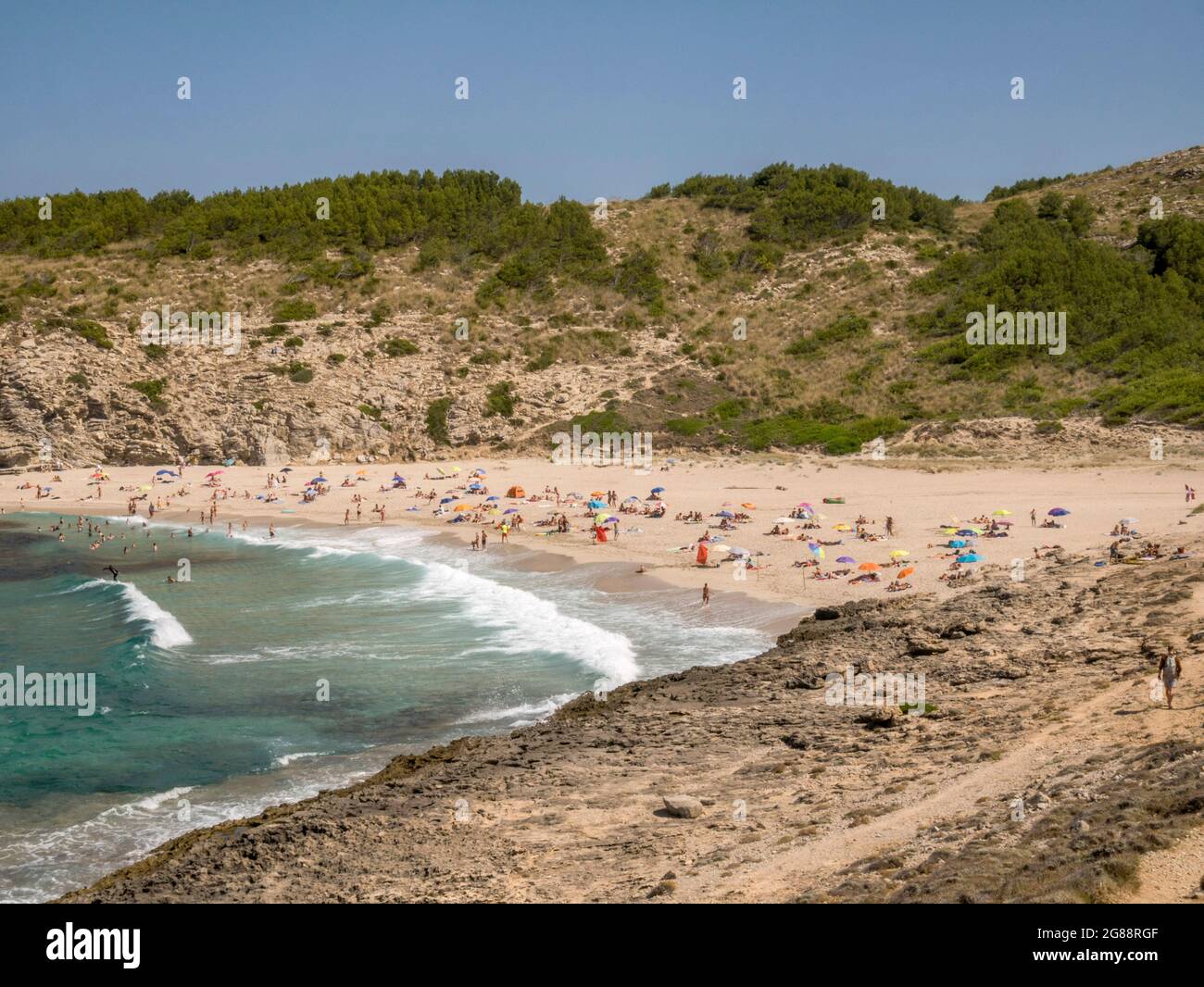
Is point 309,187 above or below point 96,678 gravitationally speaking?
above

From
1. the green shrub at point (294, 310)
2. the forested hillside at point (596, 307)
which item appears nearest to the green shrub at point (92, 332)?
the forested hillside at point (596, 307)

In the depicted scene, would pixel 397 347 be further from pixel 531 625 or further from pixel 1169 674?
pixel 1169 674

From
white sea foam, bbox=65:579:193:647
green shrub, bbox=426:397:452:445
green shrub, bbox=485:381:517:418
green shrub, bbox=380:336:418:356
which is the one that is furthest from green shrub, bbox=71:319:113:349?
white sea foam, bbox=65:579:193:647

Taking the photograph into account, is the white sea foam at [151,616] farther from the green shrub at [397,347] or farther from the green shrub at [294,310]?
the green shrub at [294,310]

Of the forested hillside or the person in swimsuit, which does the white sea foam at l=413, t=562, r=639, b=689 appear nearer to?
the person in swimsuit

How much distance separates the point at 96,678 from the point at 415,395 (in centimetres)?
4010

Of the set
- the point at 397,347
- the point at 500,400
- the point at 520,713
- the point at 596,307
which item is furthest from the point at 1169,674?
the point at 596,307

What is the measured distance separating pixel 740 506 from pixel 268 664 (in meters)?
21.5

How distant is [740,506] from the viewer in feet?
135

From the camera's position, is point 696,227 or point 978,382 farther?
point 696,227

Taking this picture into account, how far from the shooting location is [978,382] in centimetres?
5822

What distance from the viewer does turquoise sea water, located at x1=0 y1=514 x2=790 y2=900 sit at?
1686cm
